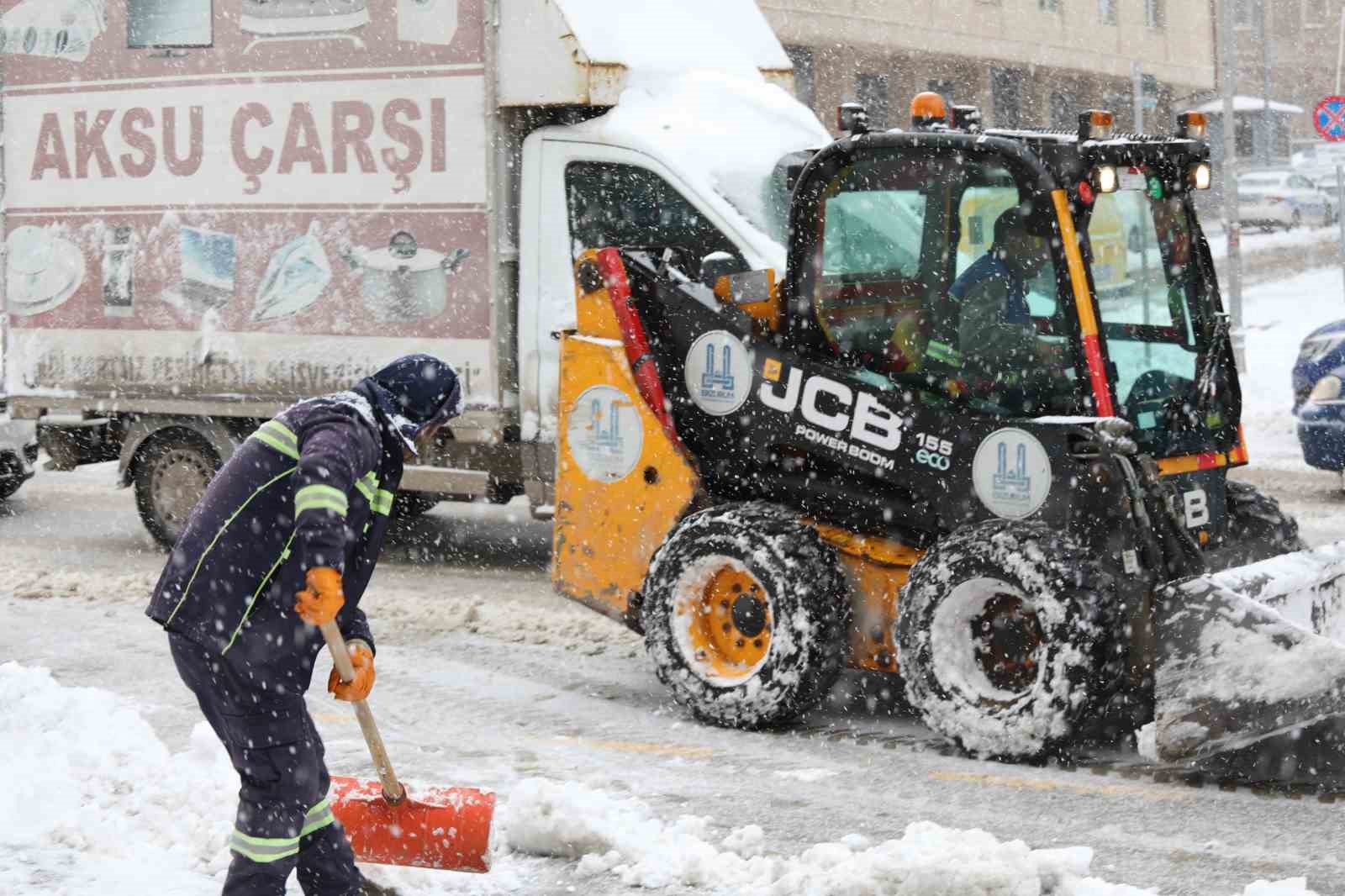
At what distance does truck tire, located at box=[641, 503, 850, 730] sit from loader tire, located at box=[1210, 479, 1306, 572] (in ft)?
4.72

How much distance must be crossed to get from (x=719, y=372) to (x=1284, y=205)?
3310 centimetres

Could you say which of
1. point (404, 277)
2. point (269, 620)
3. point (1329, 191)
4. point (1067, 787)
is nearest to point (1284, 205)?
point (1329, 191)

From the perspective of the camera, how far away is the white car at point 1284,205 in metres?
38.1

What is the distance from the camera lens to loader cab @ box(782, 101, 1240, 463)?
22.0 ft

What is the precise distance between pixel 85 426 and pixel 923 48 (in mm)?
26133

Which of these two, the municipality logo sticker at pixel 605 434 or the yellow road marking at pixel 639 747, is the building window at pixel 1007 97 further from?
the yellow road marking at pixel 639 747

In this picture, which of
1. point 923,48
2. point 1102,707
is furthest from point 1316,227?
point 1102,707

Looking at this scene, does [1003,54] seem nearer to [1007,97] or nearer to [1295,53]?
[1007,97]

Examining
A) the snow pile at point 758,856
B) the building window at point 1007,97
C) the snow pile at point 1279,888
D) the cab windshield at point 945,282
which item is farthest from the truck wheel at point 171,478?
the building window at point 1007,97

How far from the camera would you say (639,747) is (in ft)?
22.9

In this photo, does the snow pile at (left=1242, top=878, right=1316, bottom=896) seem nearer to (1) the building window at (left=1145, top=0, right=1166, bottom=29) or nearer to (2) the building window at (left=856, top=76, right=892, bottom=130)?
(2) the building window at (left=856, top=76, right=892, bottom=130)

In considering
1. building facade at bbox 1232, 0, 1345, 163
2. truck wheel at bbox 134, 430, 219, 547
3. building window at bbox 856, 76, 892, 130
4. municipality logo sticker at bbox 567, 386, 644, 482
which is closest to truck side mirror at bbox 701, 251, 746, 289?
municipality logo sticker at bbox 567, 386, 644, 482

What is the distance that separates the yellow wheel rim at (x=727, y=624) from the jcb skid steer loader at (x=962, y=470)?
0.4 inches

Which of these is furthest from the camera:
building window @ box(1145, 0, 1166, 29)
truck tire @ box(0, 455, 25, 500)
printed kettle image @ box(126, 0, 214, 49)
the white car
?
building window @ box(1145, 0, 1166, 29)
